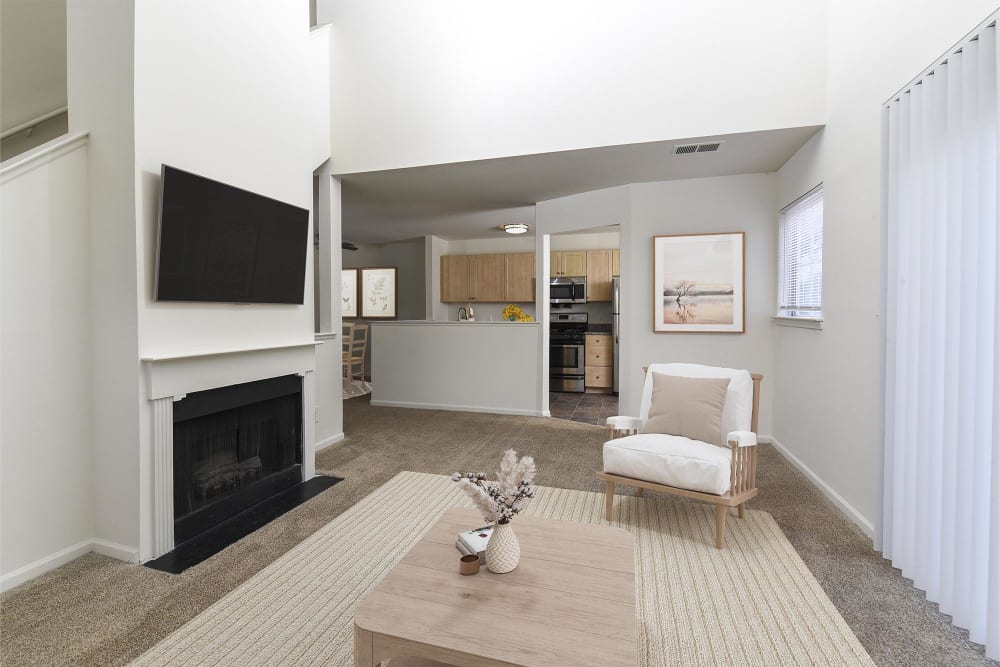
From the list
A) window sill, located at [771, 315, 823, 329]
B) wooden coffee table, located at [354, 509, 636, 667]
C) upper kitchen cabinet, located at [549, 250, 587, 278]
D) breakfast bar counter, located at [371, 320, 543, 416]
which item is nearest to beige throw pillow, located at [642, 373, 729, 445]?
window sill, located at [771, 315, 823, 329]

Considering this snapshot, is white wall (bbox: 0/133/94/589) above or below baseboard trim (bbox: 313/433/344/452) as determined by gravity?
above

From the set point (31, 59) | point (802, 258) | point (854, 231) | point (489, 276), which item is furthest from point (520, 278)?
point (31, 59)

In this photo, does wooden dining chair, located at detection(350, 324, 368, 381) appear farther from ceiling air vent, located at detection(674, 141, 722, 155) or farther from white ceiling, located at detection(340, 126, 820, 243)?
ceiling air vent, located at detection(674, 141, 722, 155)

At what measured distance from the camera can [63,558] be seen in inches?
92.4

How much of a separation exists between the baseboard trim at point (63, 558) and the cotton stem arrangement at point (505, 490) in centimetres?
194

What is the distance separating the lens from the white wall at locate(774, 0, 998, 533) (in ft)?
7.84

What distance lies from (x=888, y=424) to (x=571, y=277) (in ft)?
18.6

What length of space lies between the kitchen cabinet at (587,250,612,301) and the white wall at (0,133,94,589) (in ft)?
21.0

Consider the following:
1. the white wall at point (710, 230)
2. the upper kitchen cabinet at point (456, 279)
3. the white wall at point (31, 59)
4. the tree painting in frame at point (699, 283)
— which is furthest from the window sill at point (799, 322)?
the white wall at point (31, 59)

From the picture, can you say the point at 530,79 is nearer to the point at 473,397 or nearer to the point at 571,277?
the point at 473,397

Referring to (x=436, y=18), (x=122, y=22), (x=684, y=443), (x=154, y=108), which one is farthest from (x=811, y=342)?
(x=122, y=22)

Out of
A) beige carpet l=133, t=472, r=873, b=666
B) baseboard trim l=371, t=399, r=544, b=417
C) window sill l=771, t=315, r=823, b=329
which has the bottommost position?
beige carpet l=133, t=472, r=873, b=666

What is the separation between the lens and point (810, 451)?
143 inches

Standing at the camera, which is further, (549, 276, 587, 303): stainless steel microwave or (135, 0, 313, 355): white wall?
(549, 276, 587, 303): stainless steel microwave
